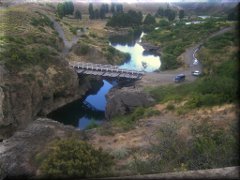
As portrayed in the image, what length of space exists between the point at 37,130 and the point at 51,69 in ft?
64.2

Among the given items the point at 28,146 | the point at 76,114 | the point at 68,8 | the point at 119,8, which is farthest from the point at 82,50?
the point at 119,8

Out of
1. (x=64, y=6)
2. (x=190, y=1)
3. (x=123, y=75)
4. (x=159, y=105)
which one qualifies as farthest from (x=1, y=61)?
(x=190, y=1)

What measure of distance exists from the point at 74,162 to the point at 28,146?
4314 millimetres

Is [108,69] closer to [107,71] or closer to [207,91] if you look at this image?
[107,71]

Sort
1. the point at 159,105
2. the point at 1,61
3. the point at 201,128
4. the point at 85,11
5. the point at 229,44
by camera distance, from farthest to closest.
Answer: the point at 85,11
the point at 229,44
the point at 1,61
the point at 159,105
the point at 201,128

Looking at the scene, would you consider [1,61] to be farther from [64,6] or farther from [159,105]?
[64,6]

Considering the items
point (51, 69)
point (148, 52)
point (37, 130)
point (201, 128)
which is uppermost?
point (201, 128)

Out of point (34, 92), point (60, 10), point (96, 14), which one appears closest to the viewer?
point (34, 92)

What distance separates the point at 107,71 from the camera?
3581cm

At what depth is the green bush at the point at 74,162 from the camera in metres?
9.87

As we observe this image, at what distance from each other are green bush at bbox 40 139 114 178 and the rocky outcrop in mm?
1289

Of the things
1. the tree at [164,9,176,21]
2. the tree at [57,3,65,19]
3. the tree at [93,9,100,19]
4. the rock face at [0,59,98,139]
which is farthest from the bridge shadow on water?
the tree at [164,9,176,21]

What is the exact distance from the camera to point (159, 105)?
24.5m

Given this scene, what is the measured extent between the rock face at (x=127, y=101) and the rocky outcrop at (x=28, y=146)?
10.3 m
